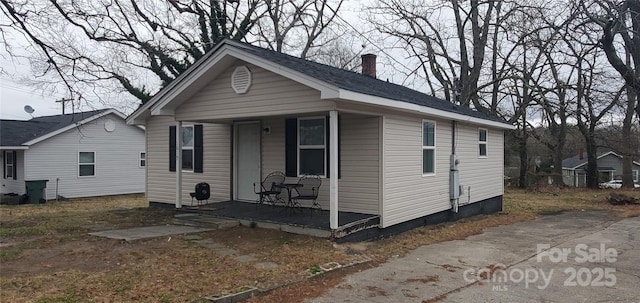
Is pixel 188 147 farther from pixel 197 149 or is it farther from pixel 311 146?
pixel 311 146

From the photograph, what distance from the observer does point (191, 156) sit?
1227cm

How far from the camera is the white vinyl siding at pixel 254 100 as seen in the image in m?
7.95

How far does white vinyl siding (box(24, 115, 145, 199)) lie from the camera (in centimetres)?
1872

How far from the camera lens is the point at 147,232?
8.38 m

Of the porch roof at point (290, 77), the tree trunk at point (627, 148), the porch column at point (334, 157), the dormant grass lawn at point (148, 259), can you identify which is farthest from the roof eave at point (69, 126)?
the tree trunk at point (627, 148)

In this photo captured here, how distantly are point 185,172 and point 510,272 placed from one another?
8820mm

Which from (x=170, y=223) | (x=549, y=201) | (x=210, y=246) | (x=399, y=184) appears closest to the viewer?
(x=210, y=246)

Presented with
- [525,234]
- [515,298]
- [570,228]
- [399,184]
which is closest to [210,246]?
[399,184]

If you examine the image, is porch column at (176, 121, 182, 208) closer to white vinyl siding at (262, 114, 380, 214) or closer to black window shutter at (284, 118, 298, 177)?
black window shutter at (284, 118, 298, 177)

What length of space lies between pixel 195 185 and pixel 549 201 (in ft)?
42.5

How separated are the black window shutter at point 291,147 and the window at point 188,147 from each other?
11.7ft

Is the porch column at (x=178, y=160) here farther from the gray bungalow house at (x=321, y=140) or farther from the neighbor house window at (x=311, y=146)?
the neighbor house window at (x=311, y=146)

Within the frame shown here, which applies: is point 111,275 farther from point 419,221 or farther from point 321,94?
point 419,221

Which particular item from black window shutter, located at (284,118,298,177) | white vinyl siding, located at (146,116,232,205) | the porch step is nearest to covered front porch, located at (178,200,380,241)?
the porch step
